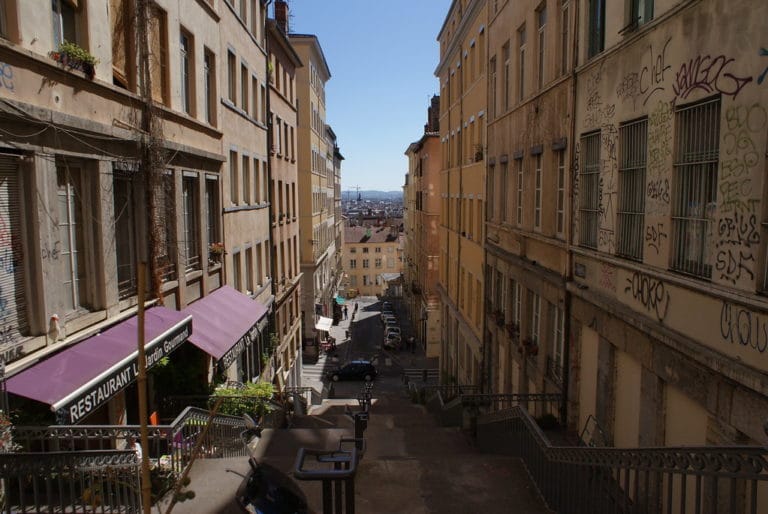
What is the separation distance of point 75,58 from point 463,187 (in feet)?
66.8

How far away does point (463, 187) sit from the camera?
2750 cm

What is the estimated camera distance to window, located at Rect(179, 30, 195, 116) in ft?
47.7

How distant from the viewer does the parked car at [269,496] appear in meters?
3.47

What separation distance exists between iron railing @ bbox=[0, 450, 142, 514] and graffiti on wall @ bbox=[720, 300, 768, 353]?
687cm

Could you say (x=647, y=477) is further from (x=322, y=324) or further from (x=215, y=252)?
(x=322, y=324)

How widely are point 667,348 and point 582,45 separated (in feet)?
22.4

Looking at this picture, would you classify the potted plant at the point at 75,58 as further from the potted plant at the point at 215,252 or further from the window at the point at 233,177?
the window at the point at 233,177

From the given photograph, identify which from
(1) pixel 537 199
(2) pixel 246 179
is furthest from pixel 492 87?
(2) pixel 246 179

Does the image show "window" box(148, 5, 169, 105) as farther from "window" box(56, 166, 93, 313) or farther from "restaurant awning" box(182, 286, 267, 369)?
"restaurant awning" box(182, 286, 267, 369)

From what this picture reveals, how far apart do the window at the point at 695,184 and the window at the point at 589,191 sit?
125 inches

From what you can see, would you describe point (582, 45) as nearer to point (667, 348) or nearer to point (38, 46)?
point (667, 348)

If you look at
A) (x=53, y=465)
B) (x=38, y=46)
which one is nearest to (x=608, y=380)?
(x=53, y=465)

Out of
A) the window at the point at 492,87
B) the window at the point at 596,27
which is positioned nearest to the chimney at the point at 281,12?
the window at the point at 492,87

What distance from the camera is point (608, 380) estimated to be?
1038cm
